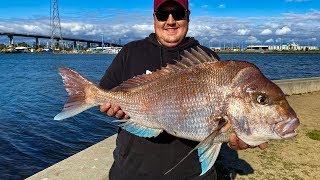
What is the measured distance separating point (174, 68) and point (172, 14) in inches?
25.0

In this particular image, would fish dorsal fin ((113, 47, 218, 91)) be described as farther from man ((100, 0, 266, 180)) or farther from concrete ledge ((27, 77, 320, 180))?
concrete ledge ((27, 77, 320, 180))

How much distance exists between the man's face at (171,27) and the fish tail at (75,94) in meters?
0.82

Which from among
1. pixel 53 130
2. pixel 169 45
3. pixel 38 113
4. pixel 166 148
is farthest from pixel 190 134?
pixel 38 113

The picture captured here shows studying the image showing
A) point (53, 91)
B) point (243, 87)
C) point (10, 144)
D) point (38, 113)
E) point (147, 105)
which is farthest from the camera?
point (53, 91)

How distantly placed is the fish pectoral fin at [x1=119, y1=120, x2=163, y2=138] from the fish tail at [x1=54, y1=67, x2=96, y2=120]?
0.39 meters

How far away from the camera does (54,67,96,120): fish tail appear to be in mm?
3449

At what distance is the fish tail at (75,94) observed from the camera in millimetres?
3449

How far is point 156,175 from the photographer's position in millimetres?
3459

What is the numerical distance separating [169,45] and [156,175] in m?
1.22

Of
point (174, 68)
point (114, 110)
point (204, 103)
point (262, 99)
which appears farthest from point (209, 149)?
point (114, 110)

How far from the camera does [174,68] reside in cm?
332

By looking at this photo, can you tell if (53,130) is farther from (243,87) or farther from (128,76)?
(243,87)

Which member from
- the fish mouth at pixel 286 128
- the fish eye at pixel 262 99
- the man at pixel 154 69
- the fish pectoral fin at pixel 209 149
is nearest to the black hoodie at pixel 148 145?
the man at pixel 154 69

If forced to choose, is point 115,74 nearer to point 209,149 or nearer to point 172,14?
point 172,14
